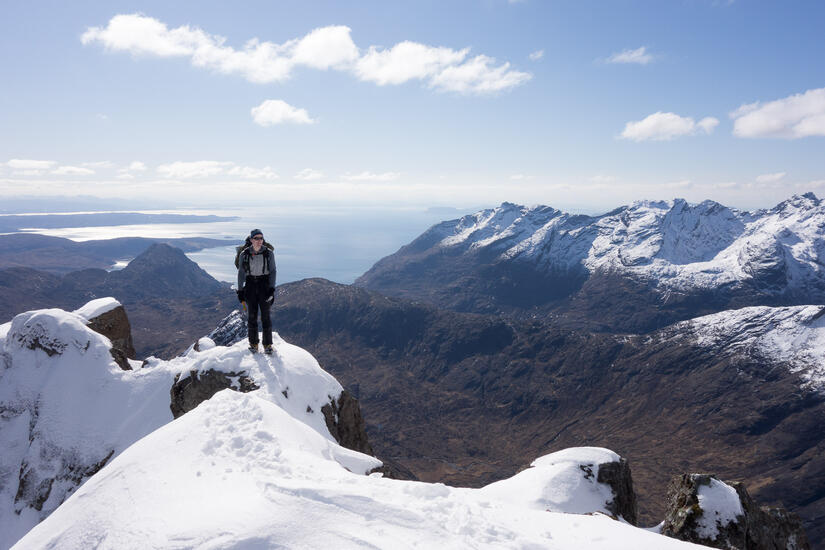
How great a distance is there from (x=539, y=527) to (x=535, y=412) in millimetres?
169057

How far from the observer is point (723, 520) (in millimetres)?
13984

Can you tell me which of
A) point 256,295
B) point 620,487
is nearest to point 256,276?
point 256,295

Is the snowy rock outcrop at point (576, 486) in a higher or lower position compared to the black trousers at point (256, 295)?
lower

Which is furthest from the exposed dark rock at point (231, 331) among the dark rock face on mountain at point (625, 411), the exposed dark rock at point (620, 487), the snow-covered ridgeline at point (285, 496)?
the exposed dark rock at point (620, 487)

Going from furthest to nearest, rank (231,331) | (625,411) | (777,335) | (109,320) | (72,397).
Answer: (777,335), (625,411), (231,331), (109,320), (72,397)

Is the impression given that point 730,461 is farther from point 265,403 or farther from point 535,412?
point 265,403

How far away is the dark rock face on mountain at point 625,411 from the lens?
4729 inches

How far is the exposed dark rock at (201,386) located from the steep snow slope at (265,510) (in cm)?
867

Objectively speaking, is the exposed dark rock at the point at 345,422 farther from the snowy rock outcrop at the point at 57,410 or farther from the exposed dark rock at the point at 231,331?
the exposed dark rock at the point at 231,331

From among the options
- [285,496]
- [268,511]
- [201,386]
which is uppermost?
[268,511]

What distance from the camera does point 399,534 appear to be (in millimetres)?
7727

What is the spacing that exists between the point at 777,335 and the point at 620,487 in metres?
199

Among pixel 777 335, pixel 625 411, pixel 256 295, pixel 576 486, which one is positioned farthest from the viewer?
pixel 777 335

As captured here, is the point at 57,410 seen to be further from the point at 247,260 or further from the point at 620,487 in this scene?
the point at 620,487
